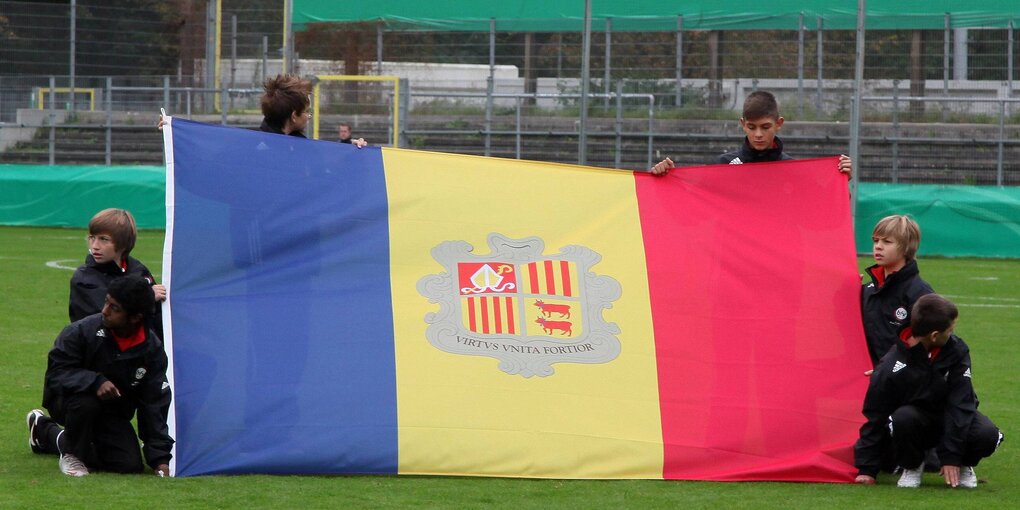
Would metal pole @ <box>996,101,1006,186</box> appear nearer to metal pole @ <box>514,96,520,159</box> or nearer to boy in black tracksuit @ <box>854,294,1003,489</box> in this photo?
metal pole @ <box>514,96,520,159</box>

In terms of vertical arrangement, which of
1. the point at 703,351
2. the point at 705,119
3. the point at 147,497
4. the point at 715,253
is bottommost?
the point at 147,497

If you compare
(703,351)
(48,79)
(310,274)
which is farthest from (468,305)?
(48,79)

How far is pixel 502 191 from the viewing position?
5.65 m

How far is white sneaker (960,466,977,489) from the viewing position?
16.9 ft

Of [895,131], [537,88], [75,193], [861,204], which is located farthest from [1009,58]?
[75,193]

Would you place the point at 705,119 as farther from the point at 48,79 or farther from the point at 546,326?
the point at 546,326

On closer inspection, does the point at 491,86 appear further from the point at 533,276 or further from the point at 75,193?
the point at 533,276

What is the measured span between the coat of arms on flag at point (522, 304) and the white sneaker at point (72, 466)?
1.45m

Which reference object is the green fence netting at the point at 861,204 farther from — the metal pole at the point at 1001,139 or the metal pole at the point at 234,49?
the metal pole at the point at 234,49

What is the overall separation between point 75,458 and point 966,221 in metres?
14.4

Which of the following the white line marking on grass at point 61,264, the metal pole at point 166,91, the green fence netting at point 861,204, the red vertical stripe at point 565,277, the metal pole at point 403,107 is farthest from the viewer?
the metal pole at point 166,91

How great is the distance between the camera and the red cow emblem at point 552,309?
5465 millimetres

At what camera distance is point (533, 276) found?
5.51m

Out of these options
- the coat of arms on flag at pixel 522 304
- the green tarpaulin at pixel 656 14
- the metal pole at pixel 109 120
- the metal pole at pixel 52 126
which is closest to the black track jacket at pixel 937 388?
the coat of arms on flag at pixel 522 304
